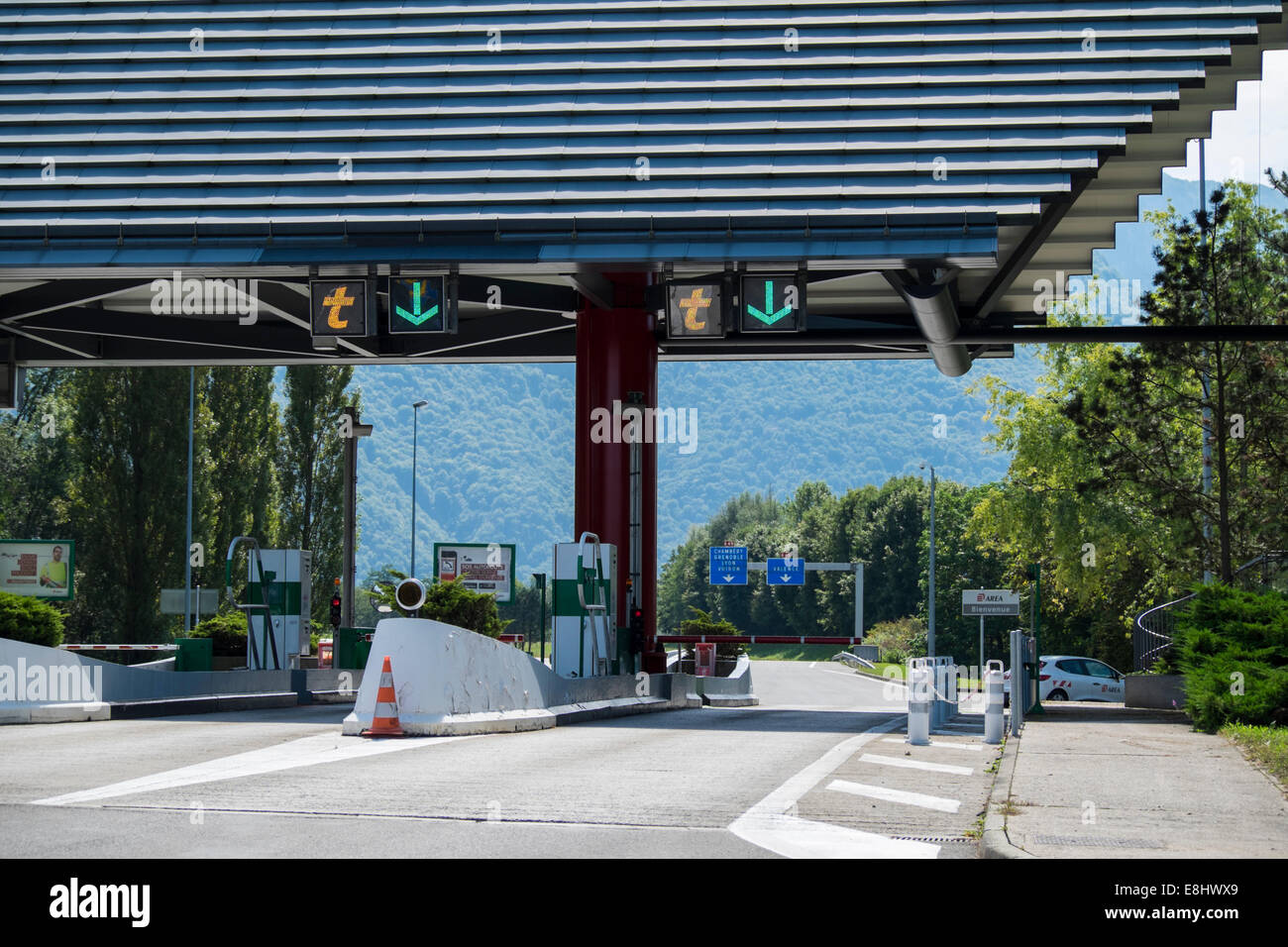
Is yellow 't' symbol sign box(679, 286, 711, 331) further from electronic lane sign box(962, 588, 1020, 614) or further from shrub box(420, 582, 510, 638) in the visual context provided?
electronic lane sign box(962, 588, 1020, 614)

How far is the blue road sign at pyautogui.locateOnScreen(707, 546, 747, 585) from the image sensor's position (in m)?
74.2

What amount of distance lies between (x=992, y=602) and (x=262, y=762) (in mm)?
22340

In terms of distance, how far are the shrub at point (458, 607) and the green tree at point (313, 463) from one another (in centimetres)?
3420

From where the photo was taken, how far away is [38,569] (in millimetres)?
35688

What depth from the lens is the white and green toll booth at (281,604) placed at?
1145 inches

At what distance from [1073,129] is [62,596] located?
24.0m

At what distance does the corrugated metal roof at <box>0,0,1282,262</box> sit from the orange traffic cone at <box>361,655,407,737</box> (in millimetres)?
9238

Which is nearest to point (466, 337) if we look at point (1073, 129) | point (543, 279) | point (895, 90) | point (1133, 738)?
point (543, 279)

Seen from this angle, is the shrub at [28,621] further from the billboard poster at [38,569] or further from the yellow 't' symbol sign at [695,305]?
the billboard poster at [38,569]

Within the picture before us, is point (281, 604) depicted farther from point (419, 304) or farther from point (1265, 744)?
point (1265, 744)

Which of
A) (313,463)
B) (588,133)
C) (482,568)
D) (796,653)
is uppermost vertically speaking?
(588,133)

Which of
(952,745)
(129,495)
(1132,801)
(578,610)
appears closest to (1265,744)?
(952,745)

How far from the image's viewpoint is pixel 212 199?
2503 centimetres
